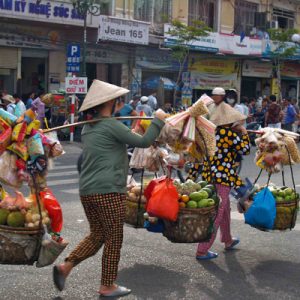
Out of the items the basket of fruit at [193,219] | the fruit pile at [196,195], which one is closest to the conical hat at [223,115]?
the fruit pile at [196,195]

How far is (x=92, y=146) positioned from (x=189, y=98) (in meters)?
21.6

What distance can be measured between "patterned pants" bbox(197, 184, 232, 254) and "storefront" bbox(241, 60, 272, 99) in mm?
24435

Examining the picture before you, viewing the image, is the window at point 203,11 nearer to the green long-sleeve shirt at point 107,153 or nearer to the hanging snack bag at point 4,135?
the green long-sleeve shirt at point 107,153

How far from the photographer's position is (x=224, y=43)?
27.0 metres

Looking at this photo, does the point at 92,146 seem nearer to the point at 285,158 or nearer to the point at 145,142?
the point at 145,142

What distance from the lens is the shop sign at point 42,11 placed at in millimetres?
18797

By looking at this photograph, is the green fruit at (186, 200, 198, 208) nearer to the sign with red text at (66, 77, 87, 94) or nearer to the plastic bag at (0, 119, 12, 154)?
the plastic bag at (0, 119, 12, 154)

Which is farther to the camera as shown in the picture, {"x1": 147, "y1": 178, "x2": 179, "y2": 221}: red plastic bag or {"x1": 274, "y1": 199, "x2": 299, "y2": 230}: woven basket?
{"x1": 274, "y1": 199, "x2": 299, "y2": 230}: woven basket

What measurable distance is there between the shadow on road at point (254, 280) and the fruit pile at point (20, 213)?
1573 mm

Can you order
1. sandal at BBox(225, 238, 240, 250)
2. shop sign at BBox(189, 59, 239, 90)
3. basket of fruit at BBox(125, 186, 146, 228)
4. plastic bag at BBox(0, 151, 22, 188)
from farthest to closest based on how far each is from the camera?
shop sign at BBox(189, 59, 239, 90), sandal at BBox(225, 238, 240, 250), basket of fruit at BBox(125, 186, 146, 228), plastic bag at BBox(0, 151, 22, 188)

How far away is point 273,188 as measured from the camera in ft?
20.8

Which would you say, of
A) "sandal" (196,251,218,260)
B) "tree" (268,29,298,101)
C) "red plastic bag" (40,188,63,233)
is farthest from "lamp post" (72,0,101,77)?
"red plastic bag" (40,188,63,233)

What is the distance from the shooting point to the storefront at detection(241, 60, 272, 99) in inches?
1208

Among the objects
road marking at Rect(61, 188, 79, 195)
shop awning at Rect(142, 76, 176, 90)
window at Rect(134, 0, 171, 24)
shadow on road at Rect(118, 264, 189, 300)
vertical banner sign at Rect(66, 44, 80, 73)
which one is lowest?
road marking at Rect(61, 188, 79, 195)
